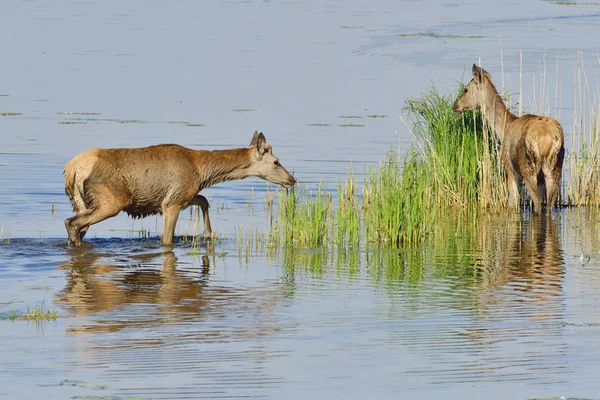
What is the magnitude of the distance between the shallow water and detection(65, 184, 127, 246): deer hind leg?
20 centimetres

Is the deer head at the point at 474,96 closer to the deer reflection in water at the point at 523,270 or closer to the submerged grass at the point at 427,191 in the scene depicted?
the submerged grass at the point at 427,191

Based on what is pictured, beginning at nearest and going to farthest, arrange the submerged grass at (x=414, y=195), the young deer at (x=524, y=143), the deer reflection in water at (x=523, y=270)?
the deer reflection in water at (x=523, y=270), the submerged grass at (x=414, y=195), the young deer at (x=524, y=143)

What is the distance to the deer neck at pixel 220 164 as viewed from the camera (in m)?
16.3

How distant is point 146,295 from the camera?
40.8 ft

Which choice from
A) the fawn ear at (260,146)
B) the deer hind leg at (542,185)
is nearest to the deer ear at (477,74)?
the deer hind leg at (542,185)

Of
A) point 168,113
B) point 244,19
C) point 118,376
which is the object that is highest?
A: point 244,19

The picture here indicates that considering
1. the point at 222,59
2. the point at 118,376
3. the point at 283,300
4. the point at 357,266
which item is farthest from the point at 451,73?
the point at 118,376

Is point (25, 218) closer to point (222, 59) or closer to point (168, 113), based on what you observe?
point (168, 113)

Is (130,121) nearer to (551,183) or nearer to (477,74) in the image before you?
(477,74)

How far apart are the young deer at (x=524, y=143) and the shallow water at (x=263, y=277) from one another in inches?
22.2

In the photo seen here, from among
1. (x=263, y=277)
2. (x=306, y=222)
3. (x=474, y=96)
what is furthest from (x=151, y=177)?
(x=474, y=96)

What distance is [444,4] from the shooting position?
56.5 meters

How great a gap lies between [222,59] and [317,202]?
20.9 metres

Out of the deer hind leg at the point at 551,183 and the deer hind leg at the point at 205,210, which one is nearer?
the deer hind leg at the point at 205,210
